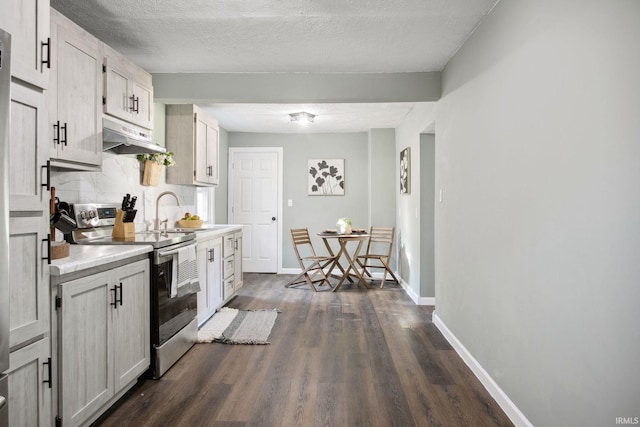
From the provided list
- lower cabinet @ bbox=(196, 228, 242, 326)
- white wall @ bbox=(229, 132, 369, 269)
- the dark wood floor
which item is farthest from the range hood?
white wall @ bbox=(229, 132, 369, 269)

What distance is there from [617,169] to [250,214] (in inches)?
229

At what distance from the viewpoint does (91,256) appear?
2059 millimetres

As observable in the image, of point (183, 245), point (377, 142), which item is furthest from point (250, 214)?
point (183, 245)

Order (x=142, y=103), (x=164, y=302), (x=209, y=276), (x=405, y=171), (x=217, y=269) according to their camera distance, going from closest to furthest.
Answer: (x=164, y=302)
(x=142, y=103)
(x=209, y=276)
(x=217, y=269)
(x=405, y=171)

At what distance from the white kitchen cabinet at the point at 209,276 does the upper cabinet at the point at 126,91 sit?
1.16 m

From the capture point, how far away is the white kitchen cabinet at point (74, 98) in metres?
2.29

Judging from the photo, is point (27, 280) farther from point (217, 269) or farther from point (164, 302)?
point (217, 269)

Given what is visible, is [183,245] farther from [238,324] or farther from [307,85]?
[307,85]

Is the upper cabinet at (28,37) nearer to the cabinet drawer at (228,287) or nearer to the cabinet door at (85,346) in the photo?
the cabinet door at (85,346)

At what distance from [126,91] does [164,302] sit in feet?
5.07

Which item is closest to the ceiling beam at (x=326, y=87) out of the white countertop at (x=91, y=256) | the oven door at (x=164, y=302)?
the oven door at (x=164, y=302)

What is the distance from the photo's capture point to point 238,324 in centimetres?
394

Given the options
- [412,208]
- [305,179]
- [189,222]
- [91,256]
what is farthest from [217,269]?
[305,179]

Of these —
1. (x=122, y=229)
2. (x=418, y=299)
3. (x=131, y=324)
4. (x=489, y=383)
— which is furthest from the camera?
(x=418, y=299)
